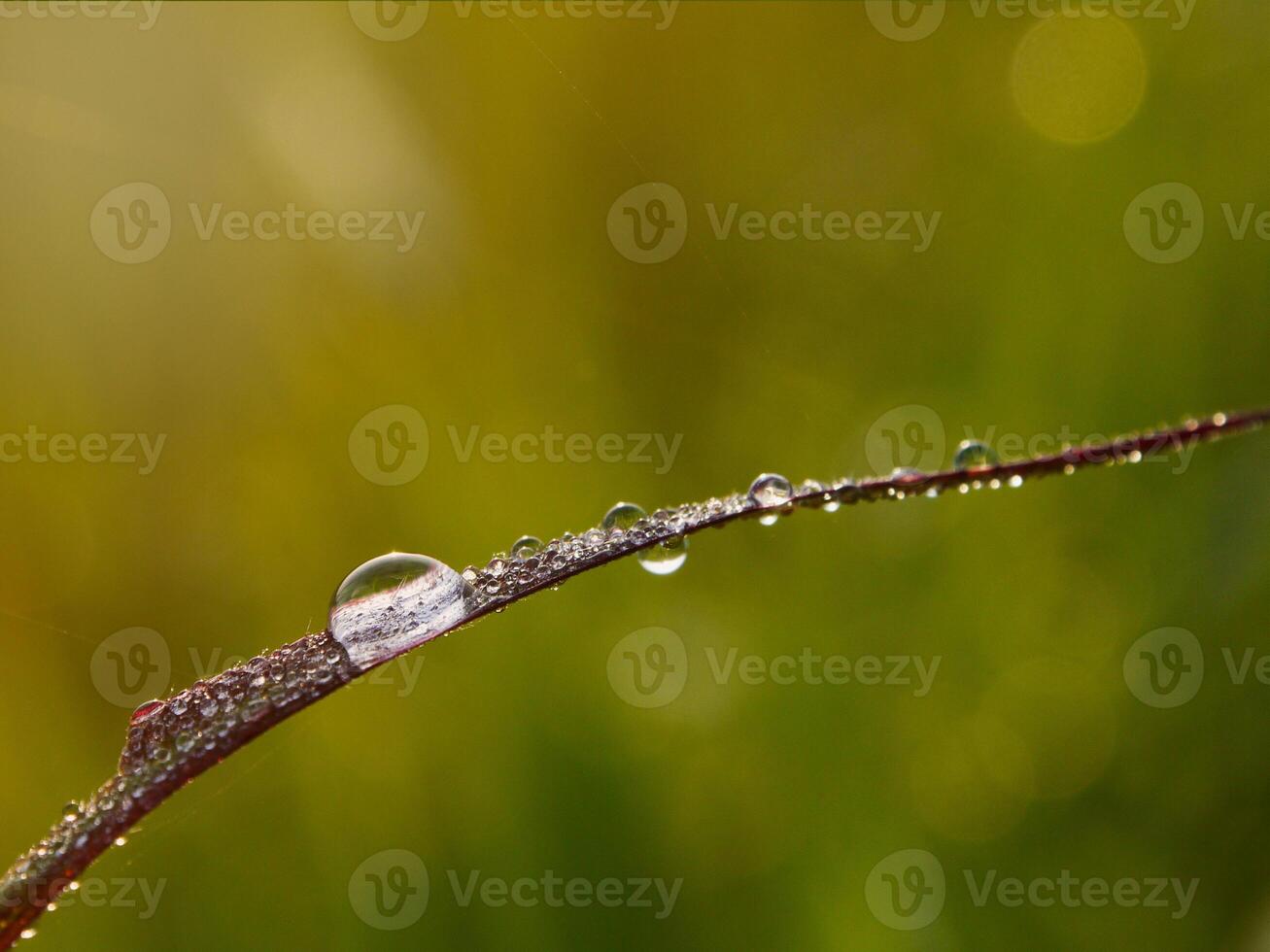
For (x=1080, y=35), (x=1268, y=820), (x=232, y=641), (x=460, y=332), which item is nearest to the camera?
(x=1268, y=820)

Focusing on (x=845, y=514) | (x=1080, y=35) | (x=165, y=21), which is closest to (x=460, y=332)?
(x=845, y=514)

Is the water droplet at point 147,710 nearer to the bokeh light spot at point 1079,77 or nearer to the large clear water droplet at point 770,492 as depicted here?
the large clear water droplet at point 770,492

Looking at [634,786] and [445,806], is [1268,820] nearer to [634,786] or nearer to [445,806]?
[634,786]

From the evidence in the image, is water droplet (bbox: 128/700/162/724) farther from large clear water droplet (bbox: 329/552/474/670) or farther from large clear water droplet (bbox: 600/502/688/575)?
large clear water droplet (bbox: 600/502/688/575)

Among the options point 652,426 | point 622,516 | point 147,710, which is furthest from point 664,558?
point 147,710

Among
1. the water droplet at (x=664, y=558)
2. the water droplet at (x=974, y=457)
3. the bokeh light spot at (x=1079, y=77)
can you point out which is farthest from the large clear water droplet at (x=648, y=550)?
the bokeh light spot at (x=1079, y=77)

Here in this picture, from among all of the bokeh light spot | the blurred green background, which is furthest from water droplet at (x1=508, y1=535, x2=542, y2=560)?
the bokeh light spot
